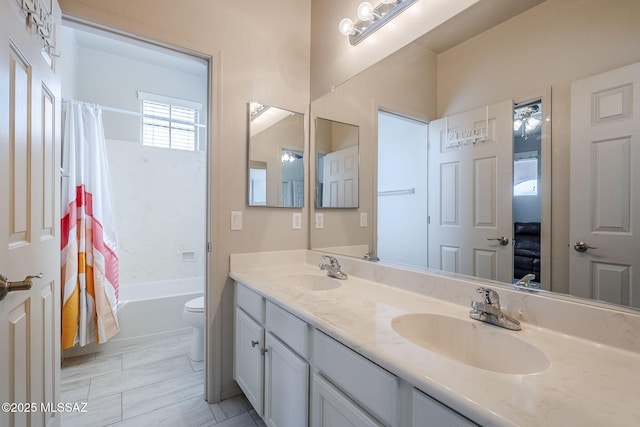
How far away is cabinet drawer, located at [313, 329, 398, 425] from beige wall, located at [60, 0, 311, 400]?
99cm

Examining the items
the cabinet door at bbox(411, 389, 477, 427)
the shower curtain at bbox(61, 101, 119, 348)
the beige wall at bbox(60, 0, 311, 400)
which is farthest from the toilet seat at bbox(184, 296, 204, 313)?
the cabinet door at bbox(411, 389, 477, 427)

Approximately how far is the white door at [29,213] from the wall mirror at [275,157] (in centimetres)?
96

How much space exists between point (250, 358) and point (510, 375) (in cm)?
129

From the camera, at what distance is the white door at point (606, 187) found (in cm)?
79

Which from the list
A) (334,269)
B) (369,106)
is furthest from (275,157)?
(334,269)

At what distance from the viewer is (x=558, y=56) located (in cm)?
93

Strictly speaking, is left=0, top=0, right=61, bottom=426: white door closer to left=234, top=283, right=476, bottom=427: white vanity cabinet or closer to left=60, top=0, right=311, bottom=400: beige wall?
left=60, top=0, right=311, bottom=400: beige wall

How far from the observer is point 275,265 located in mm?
1957

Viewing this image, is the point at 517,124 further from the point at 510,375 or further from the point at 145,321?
the point at 145,321

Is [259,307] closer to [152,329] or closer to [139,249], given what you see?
[152,329]

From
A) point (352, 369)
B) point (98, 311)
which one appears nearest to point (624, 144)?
point (352, 369)

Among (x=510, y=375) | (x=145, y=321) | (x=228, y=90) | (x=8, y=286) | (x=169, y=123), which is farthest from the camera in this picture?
(x=169, y=123)

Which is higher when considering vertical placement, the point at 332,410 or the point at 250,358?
the point at 332,410

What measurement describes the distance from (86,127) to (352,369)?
2.80 m
